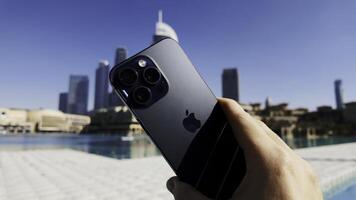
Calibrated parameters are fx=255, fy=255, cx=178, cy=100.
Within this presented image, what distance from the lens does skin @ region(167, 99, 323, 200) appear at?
87 centimetres

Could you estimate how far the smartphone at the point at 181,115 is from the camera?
4.53ft

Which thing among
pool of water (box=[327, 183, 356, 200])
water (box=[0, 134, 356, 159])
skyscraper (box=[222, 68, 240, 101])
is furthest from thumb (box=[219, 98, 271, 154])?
skyscraper (box=[222, 68, 240, 101])

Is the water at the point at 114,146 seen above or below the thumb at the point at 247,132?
below

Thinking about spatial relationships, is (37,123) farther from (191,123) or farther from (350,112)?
(191,123)

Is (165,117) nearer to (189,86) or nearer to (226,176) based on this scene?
(189,86)

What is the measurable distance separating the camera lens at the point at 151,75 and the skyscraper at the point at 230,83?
163662 mm

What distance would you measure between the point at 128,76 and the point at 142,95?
156mm

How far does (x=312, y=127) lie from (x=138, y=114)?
92.8m

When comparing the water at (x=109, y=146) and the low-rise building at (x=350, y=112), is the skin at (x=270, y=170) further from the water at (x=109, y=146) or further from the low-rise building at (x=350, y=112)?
the low-rise building at (x=350, y=112)

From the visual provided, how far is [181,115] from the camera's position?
5.28 feet

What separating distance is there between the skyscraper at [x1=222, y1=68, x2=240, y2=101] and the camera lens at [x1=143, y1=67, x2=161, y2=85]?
16366cm

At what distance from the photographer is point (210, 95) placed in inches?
64.6

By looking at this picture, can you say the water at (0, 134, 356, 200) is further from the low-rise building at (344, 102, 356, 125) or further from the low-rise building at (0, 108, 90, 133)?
the low-rise building at (0, 108, 90, 133)

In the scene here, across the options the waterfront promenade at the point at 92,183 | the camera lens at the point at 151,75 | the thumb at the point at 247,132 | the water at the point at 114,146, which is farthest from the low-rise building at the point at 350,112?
the thumb at the point at 247,132
